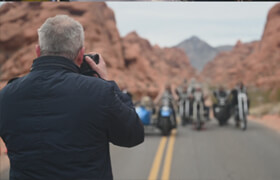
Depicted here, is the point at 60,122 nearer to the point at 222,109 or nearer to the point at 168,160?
the point at 168,160

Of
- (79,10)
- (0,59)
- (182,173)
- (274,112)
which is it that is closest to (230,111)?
(274,112)

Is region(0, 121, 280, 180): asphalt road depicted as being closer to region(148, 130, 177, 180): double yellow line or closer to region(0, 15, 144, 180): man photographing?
region(148, 130, 177, 180): double yellow line

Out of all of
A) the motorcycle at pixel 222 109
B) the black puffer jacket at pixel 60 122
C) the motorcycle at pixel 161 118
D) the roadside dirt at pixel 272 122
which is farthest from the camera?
the motorcycle at pixel 222 109

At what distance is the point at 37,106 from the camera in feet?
6.83

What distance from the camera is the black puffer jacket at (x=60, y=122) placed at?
6.68 feet

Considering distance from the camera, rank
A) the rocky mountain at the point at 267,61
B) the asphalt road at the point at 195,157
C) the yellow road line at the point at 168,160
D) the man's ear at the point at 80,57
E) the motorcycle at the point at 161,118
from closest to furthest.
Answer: the man's ear at the point at 80,57
the asphalt road at the point at 195,157
the yellow road line at the point at 168,160
the motorcycle at the point at 161,118
the rocky mountain at the point at 267,61

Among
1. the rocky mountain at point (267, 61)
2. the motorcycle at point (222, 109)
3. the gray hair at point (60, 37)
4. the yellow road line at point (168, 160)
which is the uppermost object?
the gray hair at point (60, 37)

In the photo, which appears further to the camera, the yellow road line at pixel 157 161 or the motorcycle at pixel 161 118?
the motorcycle at pixel 161 118

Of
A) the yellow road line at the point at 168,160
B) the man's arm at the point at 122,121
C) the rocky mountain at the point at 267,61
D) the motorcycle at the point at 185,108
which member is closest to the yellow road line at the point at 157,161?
the yellow road line at the point at 168,160

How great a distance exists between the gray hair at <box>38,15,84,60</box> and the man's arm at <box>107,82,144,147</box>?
13.3 inches

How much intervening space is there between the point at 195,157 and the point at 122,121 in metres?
6.50

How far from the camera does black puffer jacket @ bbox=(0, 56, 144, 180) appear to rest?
6.68 feet

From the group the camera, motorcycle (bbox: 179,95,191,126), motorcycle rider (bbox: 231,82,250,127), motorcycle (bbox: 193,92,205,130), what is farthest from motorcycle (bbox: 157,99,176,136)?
the camera

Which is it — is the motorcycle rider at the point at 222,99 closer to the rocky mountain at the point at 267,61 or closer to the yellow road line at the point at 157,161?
the yellow road line at the point at 157,161
